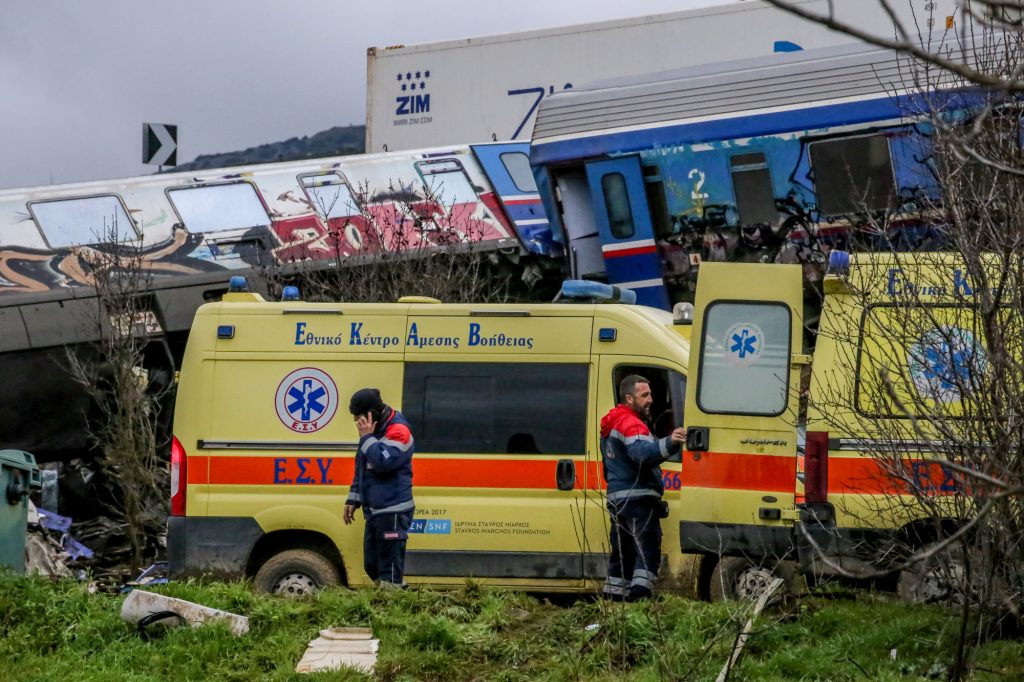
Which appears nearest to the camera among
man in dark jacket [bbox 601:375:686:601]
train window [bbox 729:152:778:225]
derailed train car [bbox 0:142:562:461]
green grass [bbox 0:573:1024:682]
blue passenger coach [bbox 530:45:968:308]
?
green grass [bbox 0:573:1024:682]

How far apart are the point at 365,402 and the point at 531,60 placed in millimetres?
14280

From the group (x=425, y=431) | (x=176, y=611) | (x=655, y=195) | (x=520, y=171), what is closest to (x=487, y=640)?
(x=176, y=611)

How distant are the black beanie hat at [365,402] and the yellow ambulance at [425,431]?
832mm

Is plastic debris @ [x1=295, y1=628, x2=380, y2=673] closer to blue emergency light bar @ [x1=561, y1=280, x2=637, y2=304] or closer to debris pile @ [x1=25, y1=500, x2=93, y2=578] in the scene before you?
blue emergency light bar @ [x1=561, y1=280, x2=637, y2=304]

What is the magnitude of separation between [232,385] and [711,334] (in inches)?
139

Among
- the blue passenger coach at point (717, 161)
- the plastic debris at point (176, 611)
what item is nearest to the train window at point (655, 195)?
the blue passenger coach at point (717, 161)

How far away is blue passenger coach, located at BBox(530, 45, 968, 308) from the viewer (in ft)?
45.9

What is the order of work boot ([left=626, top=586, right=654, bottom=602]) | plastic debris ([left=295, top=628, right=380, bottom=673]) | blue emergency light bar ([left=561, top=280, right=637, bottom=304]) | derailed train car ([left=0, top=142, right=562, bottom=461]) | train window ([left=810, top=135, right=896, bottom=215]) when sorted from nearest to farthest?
plastic debris ([left=295, top=628, right=380, bottom=673]), work boot ([left=626, top=586, right=654, bottom=602]), blue emergency light bar ([left=561, top=280, right=637, bottom=304]), train window ([left=810, top=135, right=896, bottom=215]), derailed train car ([left=0, top=142, right=562, bottom=461])

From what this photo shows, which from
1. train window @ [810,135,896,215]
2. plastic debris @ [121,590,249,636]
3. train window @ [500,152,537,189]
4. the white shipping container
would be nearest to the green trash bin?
plastic debris @ [121,590,249,636]

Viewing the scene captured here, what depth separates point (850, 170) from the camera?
14.1m

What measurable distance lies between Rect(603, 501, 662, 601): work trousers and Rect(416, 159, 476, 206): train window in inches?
344

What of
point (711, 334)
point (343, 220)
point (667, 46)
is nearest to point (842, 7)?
point (667, 46)

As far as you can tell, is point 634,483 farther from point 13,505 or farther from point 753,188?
point 753,188

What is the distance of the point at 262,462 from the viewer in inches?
402
